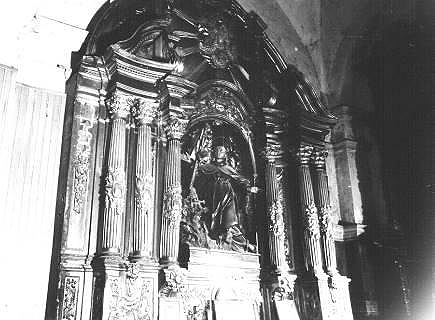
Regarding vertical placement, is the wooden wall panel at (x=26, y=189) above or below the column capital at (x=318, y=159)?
below

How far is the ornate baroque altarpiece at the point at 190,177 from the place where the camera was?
430cm

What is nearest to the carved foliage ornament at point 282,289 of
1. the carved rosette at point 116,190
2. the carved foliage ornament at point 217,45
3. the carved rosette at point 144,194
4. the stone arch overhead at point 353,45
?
the carved rosette at point 144,194

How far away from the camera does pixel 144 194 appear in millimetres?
4629

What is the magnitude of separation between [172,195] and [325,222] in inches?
85.3

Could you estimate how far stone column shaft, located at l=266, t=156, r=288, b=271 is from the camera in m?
5.52

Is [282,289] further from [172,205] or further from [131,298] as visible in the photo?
[131,298]

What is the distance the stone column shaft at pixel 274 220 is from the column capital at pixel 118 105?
6.77 ft

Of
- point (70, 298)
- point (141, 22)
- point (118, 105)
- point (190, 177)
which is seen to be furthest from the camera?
point (190, 177)

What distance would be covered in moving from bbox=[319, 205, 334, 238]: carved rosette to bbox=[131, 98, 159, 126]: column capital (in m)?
2.54

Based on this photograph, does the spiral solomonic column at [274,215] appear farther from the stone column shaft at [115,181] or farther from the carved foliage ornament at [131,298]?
the stone column shaft at [115,181]

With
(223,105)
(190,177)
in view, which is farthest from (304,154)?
(190,177)

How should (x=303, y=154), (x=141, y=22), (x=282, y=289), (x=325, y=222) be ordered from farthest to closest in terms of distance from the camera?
(x=303, y=154) → (x=325, y=222) → (x=282, y=289) → (x=141, y=22)

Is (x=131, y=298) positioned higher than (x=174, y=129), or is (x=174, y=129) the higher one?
(x=174, y=129)

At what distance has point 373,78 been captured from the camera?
23.8 ft
